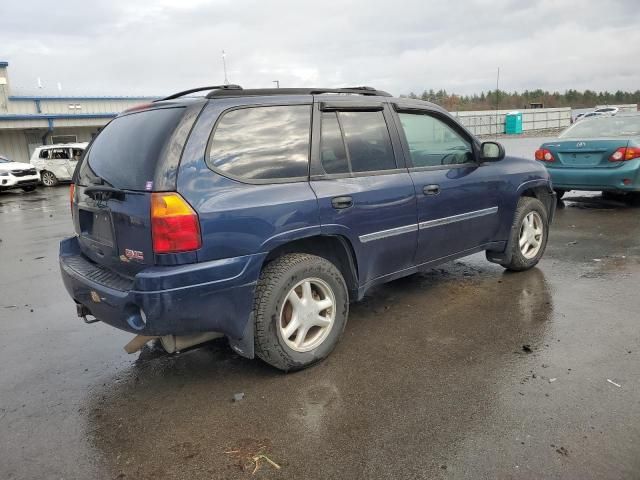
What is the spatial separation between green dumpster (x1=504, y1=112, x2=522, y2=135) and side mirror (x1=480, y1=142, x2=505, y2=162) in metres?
33.8

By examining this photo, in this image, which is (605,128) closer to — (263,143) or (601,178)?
(601,178)

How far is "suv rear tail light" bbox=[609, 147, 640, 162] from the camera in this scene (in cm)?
800

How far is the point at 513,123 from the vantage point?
36.1 metres

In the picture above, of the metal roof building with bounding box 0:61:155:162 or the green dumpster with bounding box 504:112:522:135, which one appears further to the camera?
the green dumpster with bounding box 504:112:522:135

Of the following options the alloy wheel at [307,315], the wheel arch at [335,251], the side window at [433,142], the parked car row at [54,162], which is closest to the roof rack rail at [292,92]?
the side window at [433,142]

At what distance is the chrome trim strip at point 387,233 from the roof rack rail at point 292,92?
1.12 metres

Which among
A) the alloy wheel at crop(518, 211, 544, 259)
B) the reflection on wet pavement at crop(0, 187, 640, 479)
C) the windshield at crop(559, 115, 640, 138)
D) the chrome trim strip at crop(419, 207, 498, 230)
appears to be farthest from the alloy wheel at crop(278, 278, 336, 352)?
the windshield at crop(559, 115, 640, 138)

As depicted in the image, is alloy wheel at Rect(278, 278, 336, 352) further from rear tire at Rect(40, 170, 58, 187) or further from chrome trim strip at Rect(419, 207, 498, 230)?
rear tire at Rect(40, 170, 58, 187)

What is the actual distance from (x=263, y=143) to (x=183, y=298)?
1.13 meters

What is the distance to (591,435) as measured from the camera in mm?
2660

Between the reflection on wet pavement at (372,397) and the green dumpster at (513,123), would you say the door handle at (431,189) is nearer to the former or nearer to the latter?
the reflection on wet pavement at (372,397)

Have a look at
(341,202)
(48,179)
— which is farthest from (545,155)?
(48,179)

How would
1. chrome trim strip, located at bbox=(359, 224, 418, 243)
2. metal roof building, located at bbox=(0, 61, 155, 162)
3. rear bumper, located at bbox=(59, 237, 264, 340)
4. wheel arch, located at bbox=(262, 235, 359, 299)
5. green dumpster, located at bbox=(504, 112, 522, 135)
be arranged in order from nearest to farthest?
rear bumper, located at bbox=(59, 237, 264, 340) < wheel arch, located at bbox=(262, 235, 359, 299) < chrome trim strip, located at bbox=(359, 224, 418, 243) < metal roof building, located at bbox=(0, 61, 155, 162) < green dumpster, located at bbox=(504, 112, 522, 135)

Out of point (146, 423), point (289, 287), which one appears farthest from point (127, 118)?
point (146, 423)
